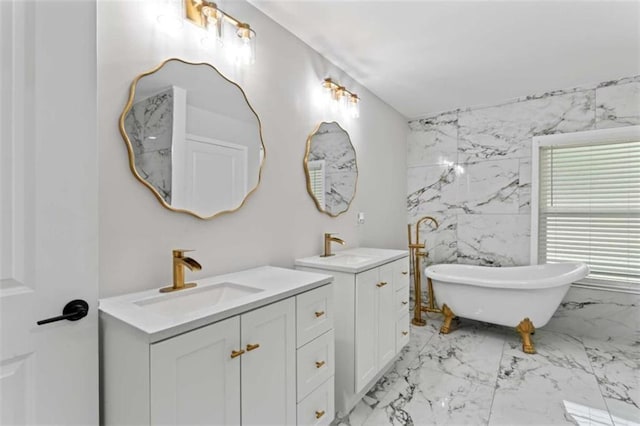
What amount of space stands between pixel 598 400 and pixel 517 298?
2.87 feet

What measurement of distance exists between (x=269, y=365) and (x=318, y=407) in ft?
1.63

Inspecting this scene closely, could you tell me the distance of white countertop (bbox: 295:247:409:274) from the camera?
1.97 metres

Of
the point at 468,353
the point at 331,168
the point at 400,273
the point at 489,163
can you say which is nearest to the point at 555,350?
the point at 468,353

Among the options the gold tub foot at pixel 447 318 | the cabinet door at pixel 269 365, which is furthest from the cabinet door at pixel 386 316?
the gold tub foot at pixel 447 318

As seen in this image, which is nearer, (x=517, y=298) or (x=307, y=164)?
(x=307, y=164)

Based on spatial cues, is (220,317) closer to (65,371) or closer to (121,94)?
(65,371)

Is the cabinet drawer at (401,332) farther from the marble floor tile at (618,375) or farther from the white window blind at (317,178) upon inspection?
the marble floor tile at (618,375)

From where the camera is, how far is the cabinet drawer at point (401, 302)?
2445 millimetres

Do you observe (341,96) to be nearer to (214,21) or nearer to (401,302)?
(214,21)

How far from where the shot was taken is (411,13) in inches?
78.1

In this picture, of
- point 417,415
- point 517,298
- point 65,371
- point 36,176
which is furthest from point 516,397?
point 36,176

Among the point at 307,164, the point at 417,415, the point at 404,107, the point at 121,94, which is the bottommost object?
the point at 417,415

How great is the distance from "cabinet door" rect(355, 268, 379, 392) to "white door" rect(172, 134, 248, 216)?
91cm

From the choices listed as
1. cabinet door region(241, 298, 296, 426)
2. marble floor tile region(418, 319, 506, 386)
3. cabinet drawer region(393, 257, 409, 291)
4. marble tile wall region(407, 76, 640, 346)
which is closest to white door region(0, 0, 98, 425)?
cabinet door region(241, 298, 296, 426)
